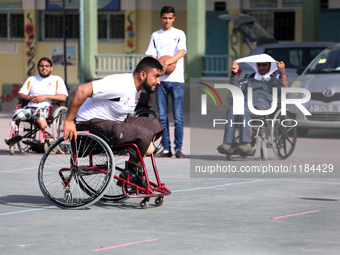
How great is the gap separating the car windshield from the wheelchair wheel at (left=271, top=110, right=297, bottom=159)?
14.2 feet

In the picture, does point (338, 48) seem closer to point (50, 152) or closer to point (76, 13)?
point (50, 152)

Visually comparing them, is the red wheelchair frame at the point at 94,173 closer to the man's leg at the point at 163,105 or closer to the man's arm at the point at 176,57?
the man's arm at the point at 176,57

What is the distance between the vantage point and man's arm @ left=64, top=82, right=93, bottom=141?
746 cm

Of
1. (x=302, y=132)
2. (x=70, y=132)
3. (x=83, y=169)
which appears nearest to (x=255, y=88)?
(x=302, y=132)

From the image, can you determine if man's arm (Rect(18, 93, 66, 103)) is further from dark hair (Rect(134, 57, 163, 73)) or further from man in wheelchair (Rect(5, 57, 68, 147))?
dark hair (Rect(134, 57, 163, 73))

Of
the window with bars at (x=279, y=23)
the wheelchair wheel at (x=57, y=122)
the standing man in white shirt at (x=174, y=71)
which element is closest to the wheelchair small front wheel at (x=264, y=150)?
the standing man in white shirt at (x=174, y=71)

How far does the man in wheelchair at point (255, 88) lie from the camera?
1171cm

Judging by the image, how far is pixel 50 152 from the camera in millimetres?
7660

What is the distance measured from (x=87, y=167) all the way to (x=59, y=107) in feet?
16.8

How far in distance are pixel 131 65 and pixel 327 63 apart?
1277cm

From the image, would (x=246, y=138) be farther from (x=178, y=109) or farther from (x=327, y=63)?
(x=327, y=63)

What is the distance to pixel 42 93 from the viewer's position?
1270cm

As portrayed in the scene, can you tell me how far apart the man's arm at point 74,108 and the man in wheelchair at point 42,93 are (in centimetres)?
495

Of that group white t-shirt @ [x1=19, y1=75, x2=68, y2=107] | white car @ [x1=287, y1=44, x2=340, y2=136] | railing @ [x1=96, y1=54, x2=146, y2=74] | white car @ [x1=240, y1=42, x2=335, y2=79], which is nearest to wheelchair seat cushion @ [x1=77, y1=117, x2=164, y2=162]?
white t-shirt @ [x1=19, y1=75, x2=68, y2=107]
